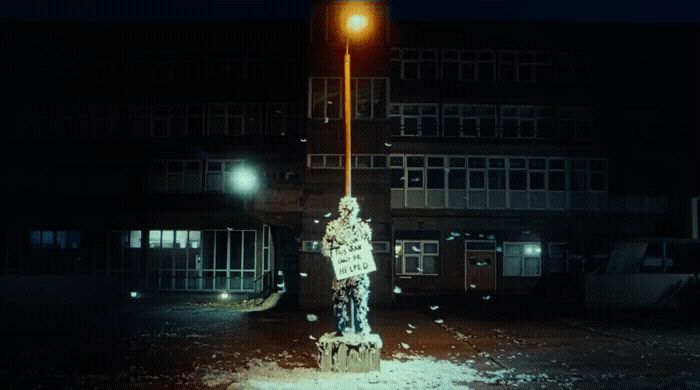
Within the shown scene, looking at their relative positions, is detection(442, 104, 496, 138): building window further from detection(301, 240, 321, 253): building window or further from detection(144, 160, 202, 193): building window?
detection(144, 160, 202, 193): building window

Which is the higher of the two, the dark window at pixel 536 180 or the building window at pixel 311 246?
the dark window at pixel 536 180

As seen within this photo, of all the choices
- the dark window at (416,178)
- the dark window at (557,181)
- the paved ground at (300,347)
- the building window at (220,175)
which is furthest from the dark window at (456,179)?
the paved ground at (300,347)

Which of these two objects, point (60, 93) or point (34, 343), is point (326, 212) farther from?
point (60, 93)

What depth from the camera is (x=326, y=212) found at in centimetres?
2822

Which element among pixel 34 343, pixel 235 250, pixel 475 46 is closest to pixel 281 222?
pixel 235 250

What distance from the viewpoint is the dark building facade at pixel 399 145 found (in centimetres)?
3516

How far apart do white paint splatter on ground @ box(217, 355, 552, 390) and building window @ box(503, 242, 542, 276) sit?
2363cm

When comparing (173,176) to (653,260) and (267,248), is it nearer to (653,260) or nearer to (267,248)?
(267,248)

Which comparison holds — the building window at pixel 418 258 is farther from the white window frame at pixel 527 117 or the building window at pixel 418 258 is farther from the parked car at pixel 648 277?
the parked car at pixel 648 277

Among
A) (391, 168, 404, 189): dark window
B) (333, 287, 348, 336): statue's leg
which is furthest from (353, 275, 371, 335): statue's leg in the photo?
(391, 168, 404, 189): dark window

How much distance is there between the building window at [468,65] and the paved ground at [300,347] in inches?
587

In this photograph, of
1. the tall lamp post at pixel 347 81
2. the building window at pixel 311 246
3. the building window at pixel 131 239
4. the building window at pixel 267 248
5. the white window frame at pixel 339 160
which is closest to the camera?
the tall lamp post at pixel 347 81

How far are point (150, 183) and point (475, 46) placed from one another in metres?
17.2

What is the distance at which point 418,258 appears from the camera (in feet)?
119
